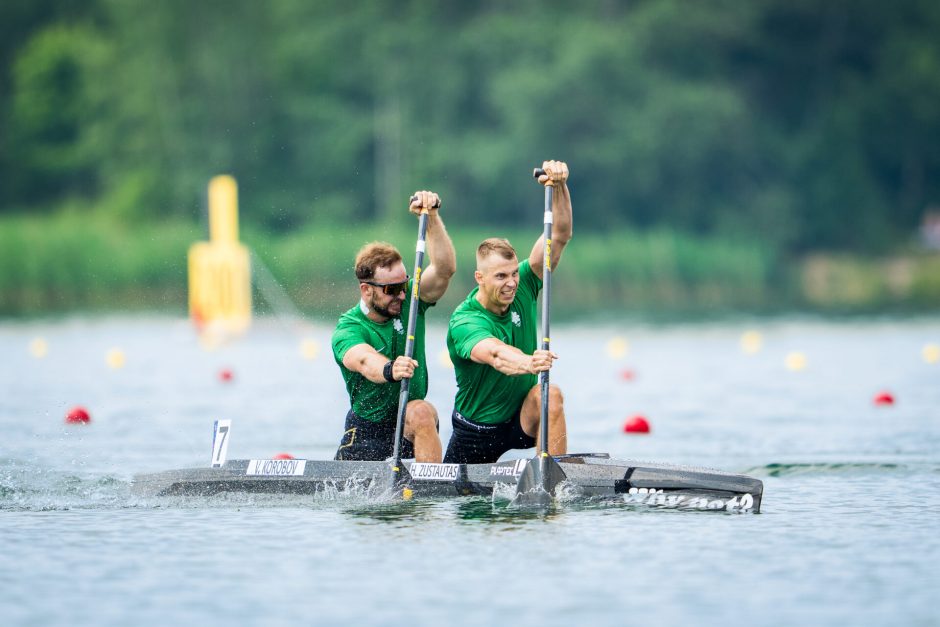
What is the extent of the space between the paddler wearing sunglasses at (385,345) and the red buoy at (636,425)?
14.7 ft

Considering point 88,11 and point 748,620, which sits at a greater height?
point 88,11

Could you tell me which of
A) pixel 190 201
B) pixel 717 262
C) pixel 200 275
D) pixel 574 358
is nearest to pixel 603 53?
pixel 717 262

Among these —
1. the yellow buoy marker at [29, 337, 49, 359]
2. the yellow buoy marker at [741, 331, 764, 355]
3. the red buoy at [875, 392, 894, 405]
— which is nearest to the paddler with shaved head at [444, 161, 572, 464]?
the red buoy at [875, 392, 894, 405]

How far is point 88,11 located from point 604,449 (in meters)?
53.7

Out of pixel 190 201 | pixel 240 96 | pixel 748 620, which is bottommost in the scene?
pixel 748 620

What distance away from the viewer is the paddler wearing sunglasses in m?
Result: 9.30

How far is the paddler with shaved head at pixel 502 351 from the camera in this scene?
30.0 ft

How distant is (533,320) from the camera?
32.0 ft

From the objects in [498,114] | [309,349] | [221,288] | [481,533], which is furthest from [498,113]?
[481,533]

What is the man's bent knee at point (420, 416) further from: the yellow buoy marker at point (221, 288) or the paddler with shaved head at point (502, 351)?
the yellow buoy marker at point (221, 288)

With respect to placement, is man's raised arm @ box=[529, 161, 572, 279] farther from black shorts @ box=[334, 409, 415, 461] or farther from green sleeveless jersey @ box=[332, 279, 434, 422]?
black shorts @ box=[334, 409, 415, 461]

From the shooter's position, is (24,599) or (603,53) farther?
(603,53)

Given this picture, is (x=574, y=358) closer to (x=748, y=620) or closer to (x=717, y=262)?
(x=748, y=620)

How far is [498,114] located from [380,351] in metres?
46.0
